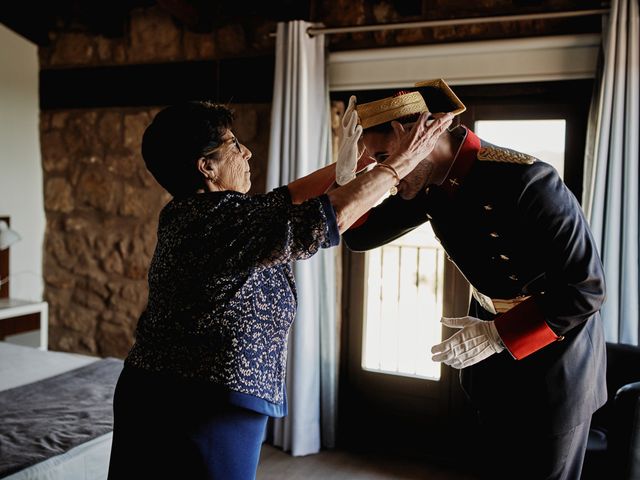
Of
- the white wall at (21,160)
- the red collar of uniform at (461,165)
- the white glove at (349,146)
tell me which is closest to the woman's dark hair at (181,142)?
the white glove at (349,146)

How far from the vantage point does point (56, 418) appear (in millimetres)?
2004

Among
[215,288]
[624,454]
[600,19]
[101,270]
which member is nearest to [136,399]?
[215,288]

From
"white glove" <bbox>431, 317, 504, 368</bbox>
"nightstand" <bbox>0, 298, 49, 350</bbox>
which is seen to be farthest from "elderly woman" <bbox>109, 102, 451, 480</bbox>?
"nightstand" <bbox>0, 298, 49, 350</bbox>

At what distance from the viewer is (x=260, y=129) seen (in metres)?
3.47

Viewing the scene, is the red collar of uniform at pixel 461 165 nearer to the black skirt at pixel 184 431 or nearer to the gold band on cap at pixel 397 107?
the gold band on cap at pixel 397 107

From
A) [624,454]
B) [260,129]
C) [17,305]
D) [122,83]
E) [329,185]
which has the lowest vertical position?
[624,454]

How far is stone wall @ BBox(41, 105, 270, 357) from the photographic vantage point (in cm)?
386

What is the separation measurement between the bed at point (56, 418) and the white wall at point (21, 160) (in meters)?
1.60

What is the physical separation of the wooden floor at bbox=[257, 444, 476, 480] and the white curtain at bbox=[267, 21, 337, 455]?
0.27ft

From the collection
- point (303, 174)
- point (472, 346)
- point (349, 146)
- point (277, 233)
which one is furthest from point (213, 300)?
point (303, 174)

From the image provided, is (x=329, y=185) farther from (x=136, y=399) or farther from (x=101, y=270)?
(x=101, y=270)

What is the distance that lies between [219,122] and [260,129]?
6.85 feet

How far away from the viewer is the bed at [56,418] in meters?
1.75

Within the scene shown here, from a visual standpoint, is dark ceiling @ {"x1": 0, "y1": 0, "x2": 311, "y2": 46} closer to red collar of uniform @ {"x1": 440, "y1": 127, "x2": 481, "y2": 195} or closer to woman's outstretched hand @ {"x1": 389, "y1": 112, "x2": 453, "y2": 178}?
red collar of uniform @ {"x1": 440, "y1": 127, "x2": 481, "y2": 195}
